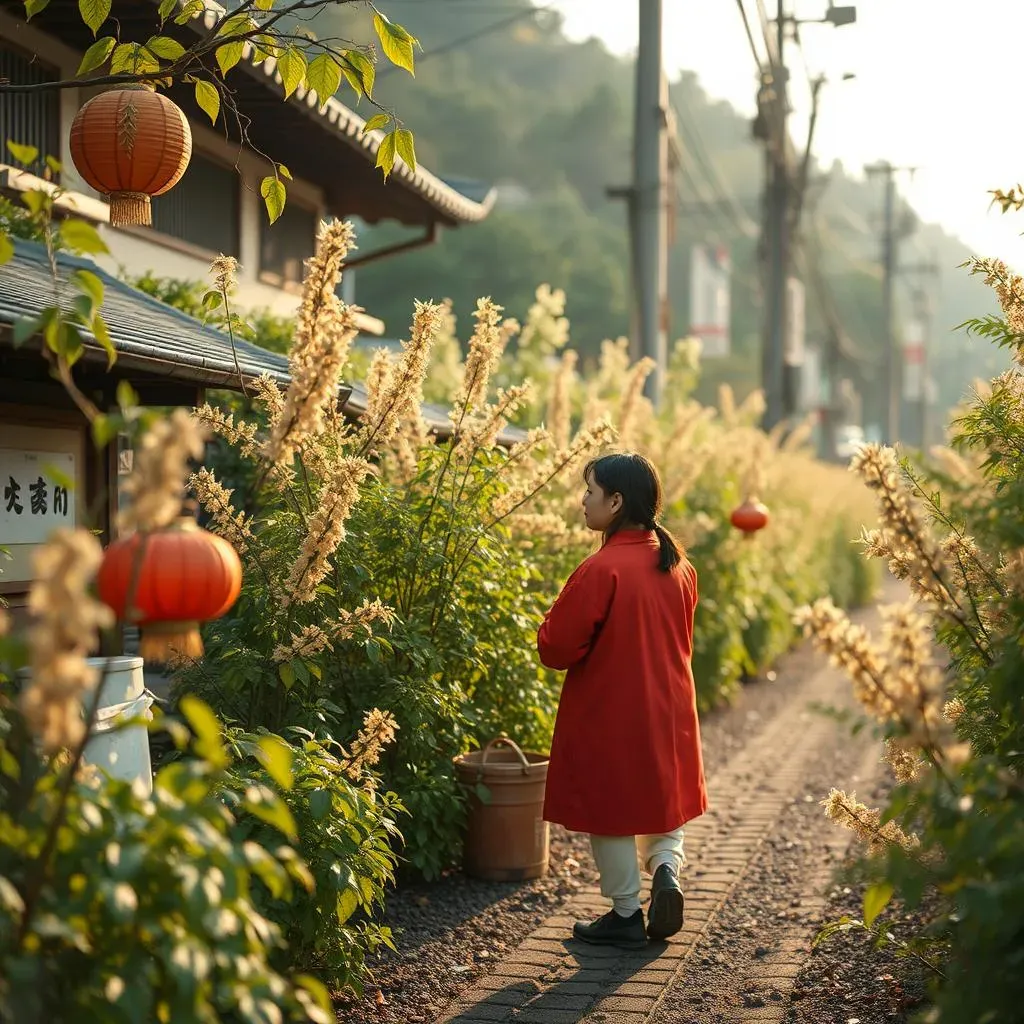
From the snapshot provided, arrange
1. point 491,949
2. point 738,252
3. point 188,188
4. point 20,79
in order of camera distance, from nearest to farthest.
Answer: point 491,949 < point 20,79 < point 188,188 < point 738,252

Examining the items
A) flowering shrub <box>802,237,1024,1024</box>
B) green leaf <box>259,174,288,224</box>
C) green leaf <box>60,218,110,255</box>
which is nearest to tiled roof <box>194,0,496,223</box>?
green leaf <box>259,174,288,224</box>

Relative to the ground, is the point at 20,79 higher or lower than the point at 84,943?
higher

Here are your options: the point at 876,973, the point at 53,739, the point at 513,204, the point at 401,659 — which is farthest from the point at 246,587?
the point at 513,204

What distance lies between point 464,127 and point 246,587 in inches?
2763

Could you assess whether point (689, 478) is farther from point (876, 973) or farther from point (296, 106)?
point (876, 973)

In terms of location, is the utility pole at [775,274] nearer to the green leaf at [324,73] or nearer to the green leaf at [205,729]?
the green leaf at [324,73]

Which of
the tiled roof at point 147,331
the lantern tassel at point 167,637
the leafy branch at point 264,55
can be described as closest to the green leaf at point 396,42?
the leafy branch at point 264,55

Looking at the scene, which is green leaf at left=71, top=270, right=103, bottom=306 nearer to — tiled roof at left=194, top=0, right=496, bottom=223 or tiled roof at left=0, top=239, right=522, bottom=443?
tiled roof at left=0, top=239, right=522, bottom=443

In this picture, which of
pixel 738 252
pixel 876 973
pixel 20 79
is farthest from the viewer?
pixel 738 252

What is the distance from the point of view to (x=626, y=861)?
5.27m

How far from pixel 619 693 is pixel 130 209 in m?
2.78

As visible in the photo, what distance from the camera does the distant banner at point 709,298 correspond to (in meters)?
60.3

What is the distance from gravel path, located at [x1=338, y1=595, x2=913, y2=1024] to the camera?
4602mm

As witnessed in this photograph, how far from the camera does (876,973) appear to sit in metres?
4.88
